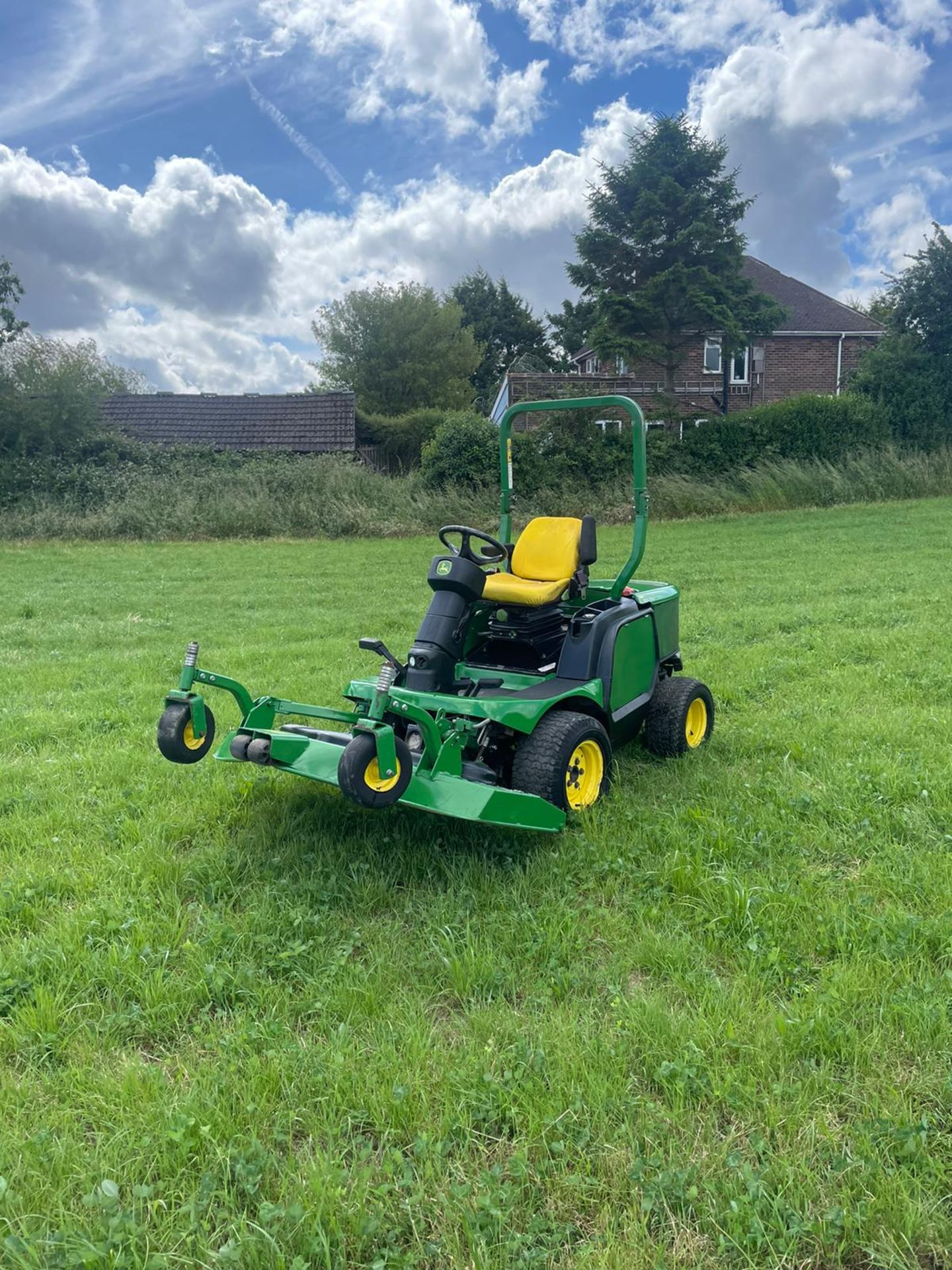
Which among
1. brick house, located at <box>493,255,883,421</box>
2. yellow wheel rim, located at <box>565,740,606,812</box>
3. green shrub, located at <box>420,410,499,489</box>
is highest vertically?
brick house, located at <box>493,255,883,421</box>

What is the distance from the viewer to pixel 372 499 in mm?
19922

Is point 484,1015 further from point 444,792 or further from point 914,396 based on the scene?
point 914,396

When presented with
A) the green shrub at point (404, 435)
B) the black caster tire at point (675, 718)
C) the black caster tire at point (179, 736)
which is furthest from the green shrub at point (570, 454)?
the black caster tire at point (179, 736)

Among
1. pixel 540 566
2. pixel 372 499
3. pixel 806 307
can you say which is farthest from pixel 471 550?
pixel 806 307

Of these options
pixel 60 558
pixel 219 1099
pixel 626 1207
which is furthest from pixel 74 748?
pixel 60 558

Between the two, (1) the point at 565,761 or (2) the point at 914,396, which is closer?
(1) the point at 565,761

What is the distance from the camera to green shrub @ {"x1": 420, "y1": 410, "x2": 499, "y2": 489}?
66.3 feet

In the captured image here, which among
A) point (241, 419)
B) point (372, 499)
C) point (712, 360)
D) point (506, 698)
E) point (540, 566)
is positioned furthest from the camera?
point (712, 360)

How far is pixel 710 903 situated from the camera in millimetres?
3049

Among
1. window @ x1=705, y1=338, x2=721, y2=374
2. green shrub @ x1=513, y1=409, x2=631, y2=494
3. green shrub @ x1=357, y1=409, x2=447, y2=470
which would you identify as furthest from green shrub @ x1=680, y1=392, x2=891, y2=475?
green shrub @ x1=357, y1=409, x2=447, y2=470

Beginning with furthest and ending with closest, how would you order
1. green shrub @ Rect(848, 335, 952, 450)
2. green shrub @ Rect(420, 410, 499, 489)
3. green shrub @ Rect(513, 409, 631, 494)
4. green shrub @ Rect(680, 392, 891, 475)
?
1. green shrub @ Rect(848, 335, 952, 450)
2. green shrub @ Rect(680, 392, 891, 475)
3. green shrub @ Rect(420, 410, 499, 489)
4. green shrub @ Rect(513, 409, 631, 494)

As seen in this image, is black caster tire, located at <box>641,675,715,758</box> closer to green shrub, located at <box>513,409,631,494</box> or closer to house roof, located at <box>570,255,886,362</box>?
green shrub, located at <box>513,409,631,494</box>

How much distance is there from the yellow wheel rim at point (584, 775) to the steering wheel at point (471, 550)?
107cm

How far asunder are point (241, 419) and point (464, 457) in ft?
31.0
